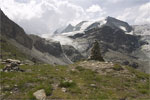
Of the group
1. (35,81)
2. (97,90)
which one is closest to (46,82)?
(35,81)

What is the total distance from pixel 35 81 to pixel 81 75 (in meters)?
5.88

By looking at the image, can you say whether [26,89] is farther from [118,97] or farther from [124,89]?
[124,89]

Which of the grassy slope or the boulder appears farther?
the grassy slope

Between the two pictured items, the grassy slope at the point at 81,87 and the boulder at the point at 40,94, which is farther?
the grassy slope at the point at 81,87

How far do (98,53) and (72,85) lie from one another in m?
32.5

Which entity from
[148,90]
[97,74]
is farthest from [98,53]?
[148,90]

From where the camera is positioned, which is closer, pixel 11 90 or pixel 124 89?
pixel 11 90

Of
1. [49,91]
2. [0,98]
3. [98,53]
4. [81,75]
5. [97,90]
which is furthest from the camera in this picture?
[98,53]

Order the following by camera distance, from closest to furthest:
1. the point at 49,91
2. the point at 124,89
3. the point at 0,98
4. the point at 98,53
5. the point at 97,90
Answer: the point at 0,98
the point at 49,91
the point at 97,90
the point at 124,89
the point at 98,53

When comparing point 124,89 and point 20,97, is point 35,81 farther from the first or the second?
point 124,89

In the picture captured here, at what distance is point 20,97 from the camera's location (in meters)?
13.6

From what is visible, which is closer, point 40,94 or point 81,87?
point 40,94

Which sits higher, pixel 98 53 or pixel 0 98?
pixel 98 53

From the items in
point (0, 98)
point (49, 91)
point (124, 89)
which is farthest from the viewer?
point (124, 89)
